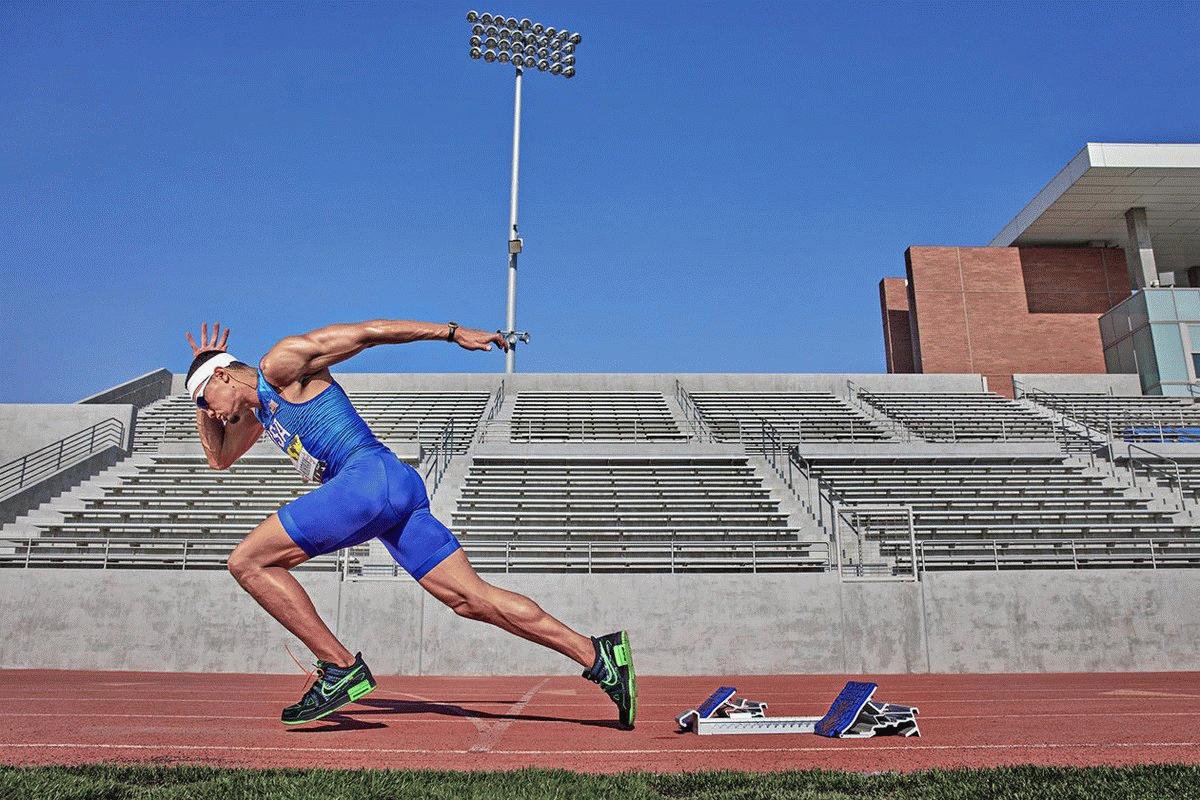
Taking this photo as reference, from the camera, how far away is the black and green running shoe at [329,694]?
410 cm

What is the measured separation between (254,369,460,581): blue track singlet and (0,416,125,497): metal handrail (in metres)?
15.9

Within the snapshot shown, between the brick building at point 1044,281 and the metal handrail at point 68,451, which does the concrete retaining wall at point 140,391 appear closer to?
the metal handrail at point 68,451

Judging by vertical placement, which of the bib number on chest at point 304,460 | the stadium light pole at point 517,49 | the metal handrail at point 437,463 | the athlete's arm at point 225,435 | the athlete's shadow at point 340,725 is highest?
the stadium light pole at point 517,49

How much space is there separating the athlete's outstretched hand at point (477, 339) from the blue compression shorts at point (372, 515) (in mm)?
704

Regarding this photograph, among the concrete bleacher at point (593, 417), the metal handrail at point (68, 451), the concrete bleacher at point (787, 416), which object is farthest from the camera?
the concrete bleacher at point (787, 416)

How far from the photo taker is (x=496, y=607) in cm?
415

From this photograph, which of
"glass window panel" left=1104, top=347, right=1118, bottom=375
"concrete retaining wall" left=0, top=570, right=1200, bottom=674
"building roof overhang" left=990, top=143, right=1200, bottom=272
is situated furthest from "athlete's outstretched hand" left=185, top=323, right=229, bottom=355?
"glass window panel" left=1104, top=347, right=1118, bottom=375

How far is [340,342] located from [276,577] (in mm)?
1194

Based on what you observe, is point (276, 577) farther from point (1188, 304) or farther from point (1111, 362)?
point (1111, 362)

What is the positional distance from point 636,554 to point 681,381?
14120 mm

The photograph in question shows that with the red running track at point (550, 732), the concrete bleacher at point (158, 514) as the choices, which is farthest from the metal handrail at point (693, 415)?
the red running track at point (550, 732)

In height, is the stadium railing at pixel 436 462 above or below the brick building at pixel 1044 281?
below

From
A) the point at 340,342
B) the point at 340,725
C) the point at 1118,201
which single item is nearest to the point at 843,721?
the point at 340,725

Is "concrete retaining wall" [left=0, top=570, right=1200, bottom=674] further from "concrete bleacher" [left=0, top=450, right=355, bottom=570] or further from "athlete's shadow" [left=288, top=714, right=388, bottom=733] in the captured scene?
"athlete's shadow" [left=288, top=714, right=388, bottom=733]
